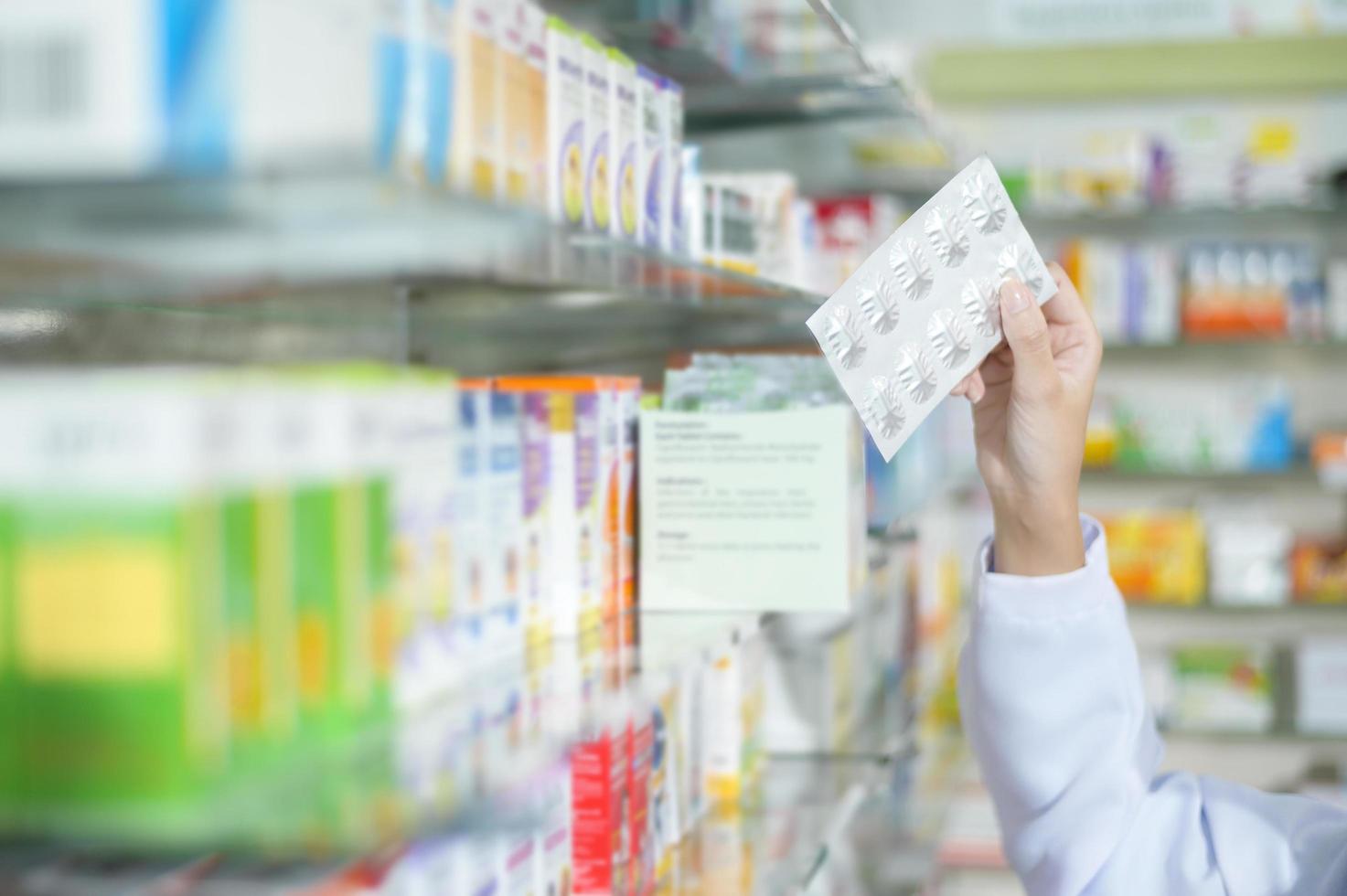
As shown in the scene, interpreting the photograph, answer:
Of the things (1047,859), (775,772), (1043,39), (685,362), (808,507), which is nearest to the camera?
(1047,859)

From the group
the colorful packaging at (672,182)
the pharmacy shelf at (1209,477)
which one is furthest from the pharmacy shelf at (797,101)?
the pharmacy shelf at (1209,477)

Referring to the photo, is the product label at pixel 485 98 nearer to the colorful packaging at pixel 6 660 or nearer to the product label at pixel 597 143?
Answer: the product label at pixel 597 143

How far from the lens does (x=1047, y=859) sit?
1.68m

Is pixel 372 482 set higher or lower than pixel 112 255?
lower

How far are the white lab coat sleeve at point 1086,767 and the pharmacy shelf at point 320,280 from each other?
1.76 feet

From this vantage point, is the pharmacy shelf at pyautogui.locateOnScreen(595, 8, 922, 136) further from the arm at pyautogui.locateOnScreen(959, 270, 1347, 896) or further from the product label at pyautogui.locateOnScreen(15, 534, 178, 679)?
the product label at pyautogui.locateOnScreen(15, 534, 178, 679)

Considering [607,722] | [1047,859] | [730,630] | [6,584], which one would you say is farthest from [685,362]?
[6,584]

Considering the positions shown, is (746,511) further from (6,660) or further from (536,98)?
(6,660)

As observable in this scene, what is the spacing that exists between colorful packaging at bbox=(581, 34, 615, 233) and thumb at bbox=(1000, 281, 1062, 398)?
18.2 inches

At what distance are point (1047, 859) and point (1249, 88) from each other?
4487 millimetres

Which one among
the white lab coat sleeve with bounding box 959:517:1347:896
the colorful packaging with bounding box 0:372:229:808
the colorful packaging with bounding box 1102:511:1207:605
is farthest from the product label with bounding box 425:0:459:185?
the colorful packaging with bounding box 1102:511:1207:605

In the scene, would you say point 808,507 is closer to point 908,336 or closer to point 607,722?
point 908,336

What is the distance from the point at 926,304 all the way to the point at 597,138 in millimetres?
399

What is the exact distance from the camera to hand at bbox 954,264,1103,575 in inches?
64.6
